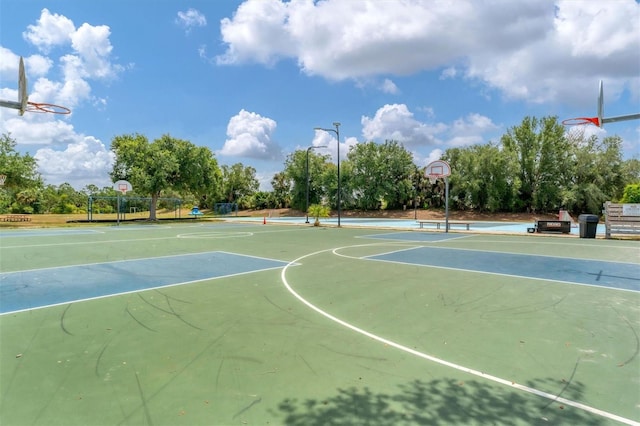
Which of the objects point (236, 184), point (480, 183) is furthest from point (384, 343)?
point (236, 184)

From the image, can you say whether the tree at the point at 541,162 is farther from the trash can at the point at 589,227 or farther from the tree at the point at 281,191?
the tree at the point at 281,191

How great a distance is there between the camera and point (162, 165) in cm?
3425

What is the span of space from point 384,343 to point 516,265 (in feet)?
24.5

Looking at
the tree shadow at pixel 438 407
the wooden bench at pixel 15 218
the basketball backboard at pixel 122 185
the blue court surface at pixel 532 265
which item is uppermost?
the basketball backboard at pixel 122 185

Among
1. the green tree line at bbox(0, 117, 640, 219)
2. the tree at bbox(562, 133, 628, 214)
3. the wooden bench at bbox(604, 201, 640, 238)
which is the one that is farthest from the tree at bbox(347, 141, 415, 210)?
the wooden bench at bbox(604, 201, 640, 238)

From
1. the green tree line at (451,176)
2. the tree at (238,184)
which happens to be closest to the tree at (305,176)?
the green tree line at (451,176)

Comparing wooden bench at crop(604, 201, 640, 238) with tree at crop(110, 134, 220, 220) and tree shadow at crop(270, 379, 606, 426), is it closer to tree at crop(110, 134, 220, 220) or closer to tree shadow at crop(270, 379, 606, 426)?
tree shadow at crop(270, 379, 606, 426)

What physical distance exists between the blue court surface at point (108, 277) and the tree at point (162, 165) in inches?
974

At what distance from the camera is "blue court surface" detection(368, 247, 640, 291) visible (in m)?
8.44

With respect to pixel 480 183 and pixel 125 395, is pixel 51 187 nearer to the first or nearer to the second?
pixel 480 183

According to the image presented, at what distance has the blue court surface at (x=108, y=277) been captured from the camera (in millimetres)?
6977

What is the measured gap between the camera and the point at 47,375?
3.77 m

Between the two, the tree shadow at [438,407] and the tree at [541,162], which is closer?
the tree shadow at [438,407]

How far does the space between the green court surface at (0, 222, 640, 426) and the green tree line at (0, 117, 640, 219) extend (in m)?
28.2
